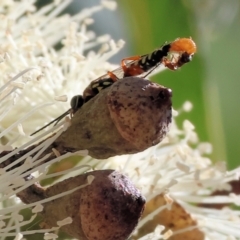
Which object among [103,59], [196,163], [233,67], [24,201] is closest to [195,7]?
[233,67]

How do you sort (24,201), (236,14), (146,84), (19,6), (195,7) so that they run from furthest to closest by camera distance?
(236,14)
(195,7)
(19,6)
(24,201)
(146,84)

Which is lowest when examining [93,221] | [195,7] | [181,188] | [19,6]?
[181,188]

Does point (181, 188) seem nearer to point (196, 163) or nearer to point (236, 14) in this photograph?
point (196, 163)

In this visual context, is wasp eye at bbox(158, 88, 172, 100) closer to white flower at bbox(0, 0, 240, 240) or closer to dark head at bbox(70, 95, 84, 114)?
dark head at bbox(70, 95, 84, 114)

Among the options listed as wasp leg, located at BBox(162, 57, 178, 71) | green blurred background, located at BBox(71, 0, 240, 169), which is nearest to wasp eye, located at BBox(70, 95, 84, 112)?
wasp leg, located at BBox(162, 57, 178, 71)

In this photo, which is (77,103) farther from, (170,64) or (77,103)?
(170,64)
